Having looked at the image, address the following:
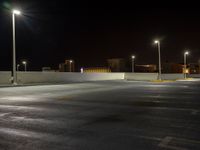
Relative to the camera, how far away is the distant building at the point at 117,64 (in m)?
109

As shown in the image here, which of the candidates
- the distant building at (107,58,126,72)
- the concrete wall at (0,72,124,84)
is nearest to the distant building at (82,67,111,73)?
the distant building at (107,58,126,72)

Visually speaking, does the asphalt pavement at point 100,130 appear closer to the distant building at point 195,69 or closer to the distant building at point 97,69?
the distant building at point 97,69

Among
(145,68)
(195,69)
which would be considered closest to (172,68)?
(145,68)

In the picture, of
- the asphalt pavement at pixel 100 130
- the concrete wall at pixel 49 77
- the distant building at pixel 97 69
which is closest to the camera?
the asphalt pavement at pixel 100 130

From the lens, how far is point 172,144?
602 cm

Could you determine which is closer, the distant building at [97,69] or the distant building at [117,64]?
the distant building at [97,69]

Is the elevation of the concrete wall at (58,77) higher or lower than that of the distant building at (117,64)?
lower

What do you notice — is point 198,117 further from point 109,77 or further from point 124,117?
point 109,77

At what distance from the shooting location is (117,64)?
110 meters

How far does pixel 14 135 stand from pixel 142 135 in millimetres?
3313

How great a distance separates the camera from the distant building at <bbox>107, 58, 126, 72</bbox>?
357 feet

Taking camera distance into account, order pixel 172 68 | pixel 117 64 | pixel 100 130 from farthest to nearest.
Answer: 1. pixel 117 64
2. pixel 172 68
3. pixel 100 130

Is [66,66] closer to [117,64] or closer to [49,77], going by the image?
[117,64]

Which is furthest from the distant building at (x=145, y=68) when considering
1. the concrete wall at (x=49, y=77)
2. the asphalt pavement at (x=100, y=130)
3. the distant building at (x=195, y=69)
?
the asphalt pavement at (x=100, y=130)
